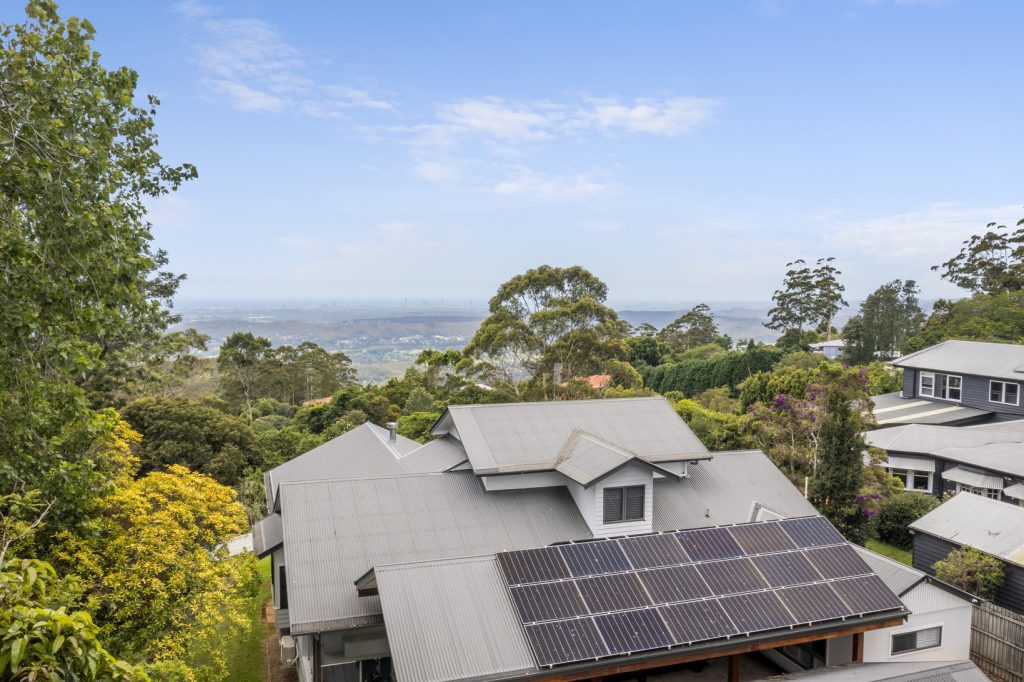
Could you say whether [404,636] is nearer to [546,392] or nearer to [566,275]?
[546,392]

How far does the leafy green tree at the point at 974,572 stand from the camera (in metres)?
16.6

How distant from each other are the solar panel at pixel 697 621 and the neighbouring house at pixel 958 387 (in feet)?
87.1

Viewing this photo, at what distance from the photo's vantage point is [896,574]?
14.5m

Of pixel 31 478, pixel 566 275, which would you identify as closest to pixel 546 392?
pixel 566 275

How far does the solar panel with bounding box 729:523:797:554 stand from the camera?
554 inches

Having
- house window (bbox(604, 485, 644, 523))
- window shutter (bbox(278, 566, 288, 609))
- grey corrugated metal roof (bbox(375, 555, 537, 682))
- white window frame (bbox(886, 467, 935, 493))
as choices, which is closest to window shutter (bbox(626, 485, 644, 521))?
house window (bbox(604, 485, 644, 523))

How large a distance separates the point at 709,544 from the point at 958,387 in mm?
31929

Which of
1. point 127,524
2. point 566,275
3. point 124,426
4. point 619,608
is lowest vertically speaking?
point 619,608

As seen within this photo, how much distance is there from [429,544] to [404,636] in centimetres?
397

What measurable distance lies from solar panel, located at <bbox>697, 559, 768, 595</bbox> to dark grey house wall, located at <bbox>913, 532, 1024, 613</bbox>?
335 inches

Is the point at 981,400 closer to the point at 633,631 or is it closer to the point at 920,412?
the point at 920,412

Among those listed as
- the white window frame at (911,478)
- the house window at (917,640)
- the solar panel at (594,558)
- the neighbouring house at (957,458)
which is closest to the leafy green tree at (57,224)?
the solar panel at (594,558)

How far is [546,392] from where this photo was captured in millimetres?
42125

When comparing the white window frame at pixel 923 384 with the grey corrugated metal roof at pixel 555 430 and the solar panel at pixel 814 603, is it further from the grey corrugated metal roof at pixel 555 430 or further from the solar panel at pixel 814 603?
the solar panel at pixel 814 603
